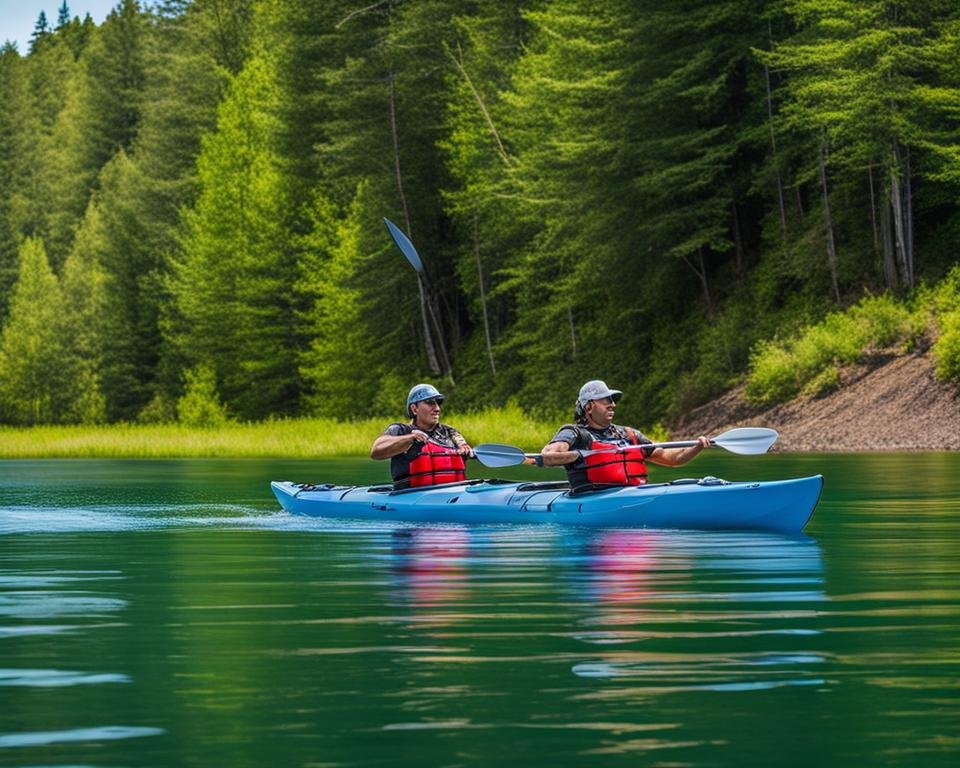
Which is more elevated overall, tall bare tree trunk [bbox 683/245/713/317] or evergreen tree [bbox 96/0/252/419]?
evergreen tree [bbox 96/0/252/419]

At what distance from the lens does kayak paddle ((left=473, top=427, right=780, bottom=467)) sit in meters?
16.6

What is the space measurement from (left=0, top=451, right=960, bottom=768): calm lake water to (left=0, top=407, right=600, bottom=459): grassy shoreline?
2264 cm

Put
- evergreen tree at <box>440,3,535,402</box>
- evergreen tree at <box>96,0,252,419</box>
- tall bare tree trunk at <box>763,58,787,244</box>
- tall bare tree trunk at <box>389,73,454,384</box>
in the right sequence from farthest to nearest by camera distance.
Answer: evergreen tree at <box>96,0,252,419</box> → tall bare tree trunk at <box>389,73,454,384</box> → evergreen tree at <box>440,3,535,402</box> → tall bare tree trunk at <box>763,58,787,244</box>

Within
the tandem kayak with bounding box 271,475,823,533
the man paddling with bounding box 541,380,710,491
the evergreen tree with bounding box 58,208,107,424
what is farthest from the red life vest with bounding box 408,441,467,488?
the evergreen tree with bounding box 58,208,107,424

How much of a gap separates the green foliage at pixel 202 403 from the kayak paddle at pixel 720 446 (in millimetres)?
41111

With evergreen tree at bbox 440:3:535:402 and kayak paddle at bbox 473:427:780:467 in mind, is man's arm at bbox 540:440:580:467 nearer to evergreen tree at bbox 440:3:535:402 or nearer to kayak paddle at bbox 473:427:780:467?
kayak paddle at bbox 473:427:780:467

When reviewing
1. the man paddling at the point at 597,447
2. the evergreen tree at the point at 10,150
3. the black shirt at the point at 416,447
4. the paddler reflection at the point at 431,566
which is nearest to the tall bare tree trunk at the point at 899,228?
the black shirt at the point at 416,447

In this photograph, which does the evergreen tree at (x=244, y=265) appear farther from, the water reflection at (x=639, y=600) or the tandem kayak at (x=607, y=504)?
the water reflection at (x=639, y=600)

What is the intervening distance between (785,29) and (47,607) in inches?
1316

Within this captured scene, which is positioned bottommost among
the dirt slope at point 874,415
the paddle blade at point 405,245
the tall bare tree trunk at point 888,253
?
the dirt slope at point 874,415

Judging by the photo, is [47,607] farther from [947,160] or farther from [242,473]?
[947,160]

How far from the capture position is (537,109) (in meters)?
44.7

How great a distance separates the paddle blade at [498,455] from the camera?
699 inches

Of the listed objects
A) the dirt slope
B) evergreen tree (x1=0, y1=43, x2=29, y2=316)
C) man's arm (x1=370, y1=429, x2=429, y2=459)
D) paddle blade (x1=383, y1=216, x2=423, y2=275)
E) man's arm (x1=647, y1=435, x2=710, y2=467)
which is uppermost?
evergreen tree (x1=0, y1=43, x2=29, y2=316)
